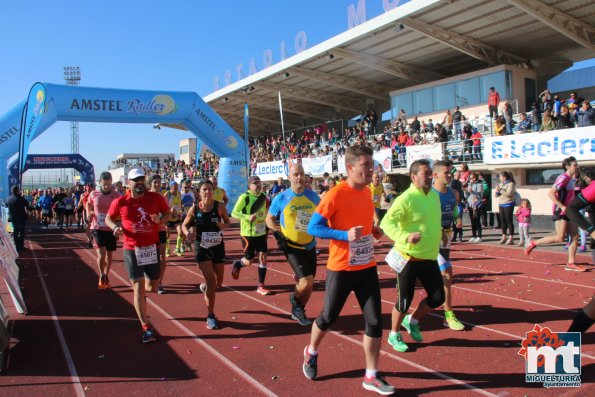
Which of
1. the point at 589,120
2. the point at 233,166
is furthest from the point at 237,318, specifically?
the point at 233,166

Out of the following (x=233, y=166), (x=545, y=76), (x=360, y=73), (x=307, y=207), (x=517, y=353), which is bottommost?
(x=517, y=353)

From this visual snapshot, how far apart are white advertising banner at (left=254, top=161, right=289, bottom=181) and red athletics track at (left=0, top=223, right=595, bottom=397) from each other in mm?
18196

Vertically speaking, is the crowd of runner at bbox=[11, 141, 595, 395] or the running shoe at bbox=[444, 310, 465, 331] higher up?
the crowd of runner at bbox=[11, 141, 595, 395]

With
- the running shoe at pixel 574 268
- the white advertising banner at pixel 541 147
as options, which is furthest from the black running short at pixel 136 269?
the white advertising banner at pixel 541 147

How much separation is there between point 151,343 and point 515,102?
21.2 metres

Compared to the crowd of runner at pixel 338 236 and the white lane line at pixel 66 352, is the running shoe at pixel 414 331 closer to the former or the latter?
the crowd of runner at pixel 338 236

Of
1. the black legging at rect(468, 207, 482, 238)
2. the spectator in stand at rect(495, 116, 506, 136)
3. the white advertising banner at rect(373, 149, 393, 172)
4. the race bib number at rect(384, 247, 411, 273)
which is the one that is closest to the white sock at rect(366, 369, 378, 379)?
the race bib number at rect(384, 247, 411, 273)

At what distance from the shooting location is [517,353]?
4.75 metres

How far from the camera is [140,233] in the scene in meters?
5.61

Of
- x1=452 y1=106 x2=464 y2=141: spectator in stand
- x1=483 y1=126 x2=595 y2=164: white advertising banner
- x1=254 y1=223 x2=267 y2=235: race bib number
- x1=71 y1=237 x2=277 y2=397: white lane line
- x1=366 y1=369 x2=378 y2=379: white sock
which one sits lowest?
x1=71 y1=237 x2=277 y2=397: white lane line

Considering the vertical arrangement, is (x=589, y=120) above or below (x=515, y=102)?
below

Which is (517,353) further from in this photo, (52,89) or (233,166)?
(233,166)

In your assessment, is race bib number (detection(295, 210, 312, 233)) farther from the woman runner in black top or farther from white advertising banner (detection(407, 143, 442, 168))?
white advertising banner (detection(407, 143, 442, 168))

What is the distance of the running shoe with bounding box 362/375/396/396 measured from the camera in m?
3.85
